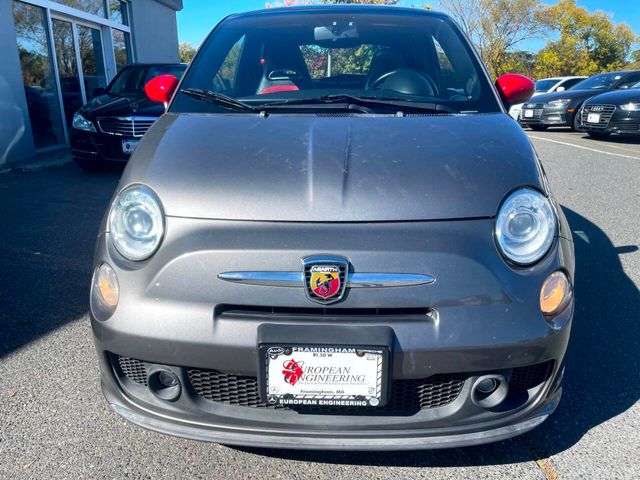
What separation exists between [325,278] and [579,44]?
3921cm

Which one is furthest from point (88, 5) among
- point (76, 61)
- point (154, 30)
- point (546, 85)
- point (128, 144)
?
point (546, 85)

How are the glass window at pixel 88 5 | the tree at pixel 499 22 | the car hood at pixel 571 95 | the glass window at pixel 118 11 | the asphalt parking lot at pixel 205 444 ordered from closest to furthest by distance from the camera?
1. the asphalt parking lot at pixel 205 444
2. the glass window at pixel 88 5
3. the glass window at pixel 118 11
4. the car hood at pixel 571 95
5. the tree at pixel 499 22

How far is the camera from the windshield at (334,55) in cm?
264

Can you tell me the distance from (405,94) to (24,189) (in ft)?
17.7

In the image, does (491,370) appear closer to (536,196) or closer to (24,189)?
(536,196)

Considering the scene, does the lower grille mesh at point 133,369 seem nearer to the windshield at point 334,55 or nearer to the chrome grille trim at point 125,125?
the windshield at point 334,55

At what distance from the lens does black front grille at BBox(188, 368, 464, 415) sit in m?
1.62

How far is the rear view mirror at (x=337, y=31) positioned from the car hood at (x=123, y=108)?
13.8ft

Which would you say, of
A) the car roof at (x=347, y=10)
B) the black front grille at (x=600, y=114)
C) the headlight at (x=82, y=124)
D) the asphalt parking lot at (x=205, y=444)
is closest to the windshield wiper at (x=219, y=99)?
the car roof at (x=347, y=10)

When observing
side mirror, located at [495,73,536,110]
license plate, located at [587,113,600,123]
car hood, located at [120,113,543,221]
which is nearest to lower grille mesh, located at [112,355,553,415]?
car hood, located at [120,113,543,221]

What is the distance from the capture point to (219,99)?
2377 millimetres

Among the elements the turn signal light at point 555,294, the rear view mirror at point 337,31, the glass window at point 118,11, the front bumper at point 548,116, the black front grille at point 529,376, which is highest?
the glass window at point 118,11

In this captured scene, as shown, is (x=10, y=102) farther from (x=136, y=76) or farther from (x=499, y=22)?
(x=499, y=22)

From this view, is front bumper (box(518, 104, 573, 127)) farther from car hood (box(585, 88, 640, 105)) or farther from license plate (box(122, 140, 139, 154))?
license plate (box(122, 140, 139, 154))
